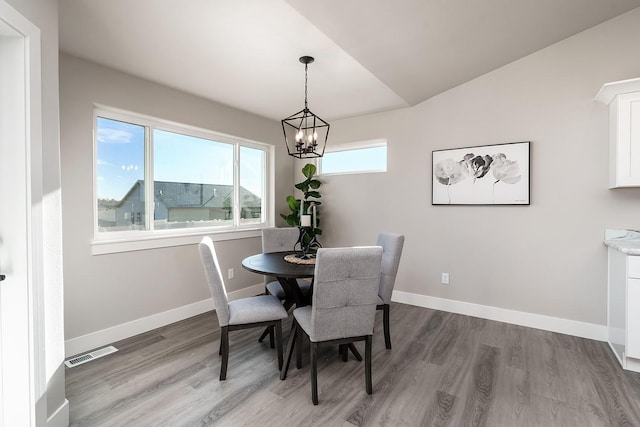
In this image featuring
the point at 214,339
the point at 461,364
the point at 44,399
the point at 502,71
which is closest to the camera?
the point at 44,399

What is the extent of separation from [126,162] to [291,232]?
1.79m

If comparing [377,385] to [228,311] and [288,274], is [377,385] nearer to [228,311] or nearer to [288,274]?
[288,274]

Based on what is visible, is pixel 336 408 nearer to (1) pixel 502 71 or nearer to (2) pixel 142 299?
(2) pixel 142 299

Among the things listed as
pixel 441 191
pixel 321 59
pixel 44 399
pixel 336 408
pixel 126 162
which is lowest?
pixel 336 408

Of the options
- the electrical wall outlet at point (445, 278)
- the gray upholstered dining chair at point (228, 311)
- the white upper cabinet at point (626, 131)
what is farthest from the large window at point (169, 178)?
the white upper cabinet at point (626, 131)

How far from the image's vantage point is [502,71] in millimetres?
3318

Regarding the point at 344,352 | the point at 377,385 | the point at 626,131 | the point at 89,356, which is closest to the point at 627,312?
the point at 626,131

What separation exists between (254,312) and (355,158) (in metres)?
2.82

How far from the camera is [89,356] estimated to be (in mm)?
2562

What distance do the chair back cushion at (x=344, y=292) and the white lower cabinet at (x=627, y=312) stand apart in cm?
196

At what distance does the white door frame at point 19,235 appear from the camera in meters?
1.48

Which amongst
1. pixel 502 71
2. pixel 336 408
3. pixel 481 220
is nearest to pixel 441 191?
pixel 481 220

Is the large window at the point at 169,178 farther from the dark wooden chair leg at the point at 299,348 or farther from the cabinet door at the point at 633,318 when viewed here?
the cabinet door at the point at 633,318

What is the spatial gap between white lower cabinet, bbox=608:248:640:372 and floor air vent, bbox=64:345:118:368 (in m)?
4.09
